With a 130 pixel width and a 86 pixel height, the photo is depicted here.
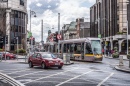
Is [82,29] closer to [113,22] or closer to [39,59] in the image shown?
[113,22]

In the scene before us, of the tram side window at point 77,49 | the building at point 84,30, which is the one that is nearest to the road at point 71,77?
the tram side window at point 77,49

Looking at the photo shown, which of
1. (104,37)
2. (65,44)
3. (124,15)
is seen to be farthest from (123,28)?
(65,44)

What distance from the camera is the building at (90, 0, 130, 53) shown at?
81500 mm

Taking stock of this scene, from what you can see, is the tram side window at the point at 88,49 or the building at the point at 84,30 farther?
the building at the point at 84,30

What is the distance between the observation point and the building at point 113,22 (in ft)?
267

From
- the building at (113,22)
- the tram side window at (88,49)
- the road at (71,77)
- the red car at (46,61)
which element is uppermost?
the building at (113,22)

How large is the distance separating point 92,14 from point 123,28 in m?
31.4

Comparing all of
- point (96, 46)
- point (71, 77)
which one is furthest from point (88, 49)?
point (71, 77)

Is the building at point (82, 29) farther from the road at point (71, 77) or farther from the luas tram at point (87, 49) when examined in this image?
the road at point (71, 77)

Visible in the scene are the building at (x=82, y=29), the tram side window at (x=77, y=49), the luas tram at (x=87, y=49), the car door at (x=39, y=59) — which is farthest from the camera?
the building at (x=82, y=29)

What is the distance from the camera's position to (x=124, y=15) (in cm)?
8219

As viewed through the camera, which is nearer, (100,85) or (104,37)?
(100,85)

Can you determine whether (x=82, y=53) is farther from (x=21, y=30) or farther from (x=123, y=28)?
(x=21, y=30)

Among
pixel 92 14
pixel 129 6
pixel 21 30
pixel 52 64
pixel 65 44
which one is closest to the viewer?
pixel 52 64
